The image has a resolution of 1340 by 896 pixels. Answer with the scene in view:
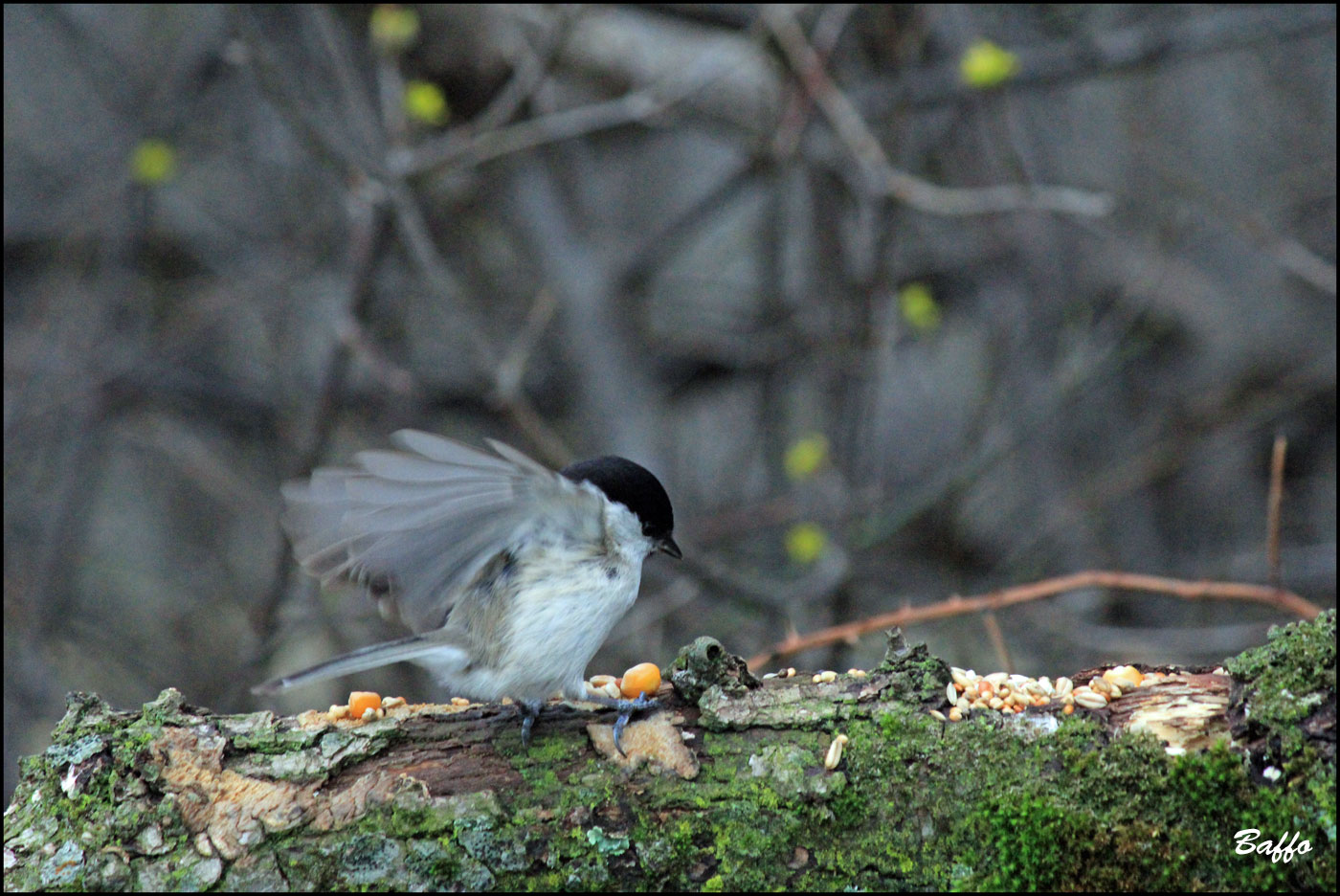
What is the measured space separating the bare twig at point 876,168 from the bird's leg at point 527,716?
2.37 meters

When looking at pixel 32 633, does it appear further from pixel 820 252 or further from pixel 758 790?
pixel 758 790

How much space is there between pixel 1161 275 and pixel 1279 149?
1162 millimetres

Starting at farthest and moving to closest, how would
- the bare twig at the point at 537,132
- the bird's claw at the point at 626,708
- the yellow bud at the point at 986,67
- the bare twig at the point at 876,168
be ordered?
the bare twig at the point at 537,132, the bare twig at the point at 876,168, the yellow bud at the point at 986,67, the bird's claw at the point at 626,708

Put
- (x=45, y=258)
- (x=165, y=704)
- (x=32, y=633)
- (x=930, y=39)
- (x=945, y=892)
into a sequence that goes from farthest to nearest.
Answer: (x=45, y=258) → (x=930, y=39) → (x=32, y=633) → (x=165, y=704) → (x=945, y=892)

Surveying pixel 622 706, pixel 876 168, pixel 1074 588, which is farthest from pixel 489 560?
pixel 876 168

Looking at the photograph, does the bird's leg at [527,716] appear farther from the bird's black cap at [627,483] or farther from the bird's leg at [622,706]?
the bird's black cap at [627,483]

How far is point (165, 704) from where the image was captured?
→ 183cm

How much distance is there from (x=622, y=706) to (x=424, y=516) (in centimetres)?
47

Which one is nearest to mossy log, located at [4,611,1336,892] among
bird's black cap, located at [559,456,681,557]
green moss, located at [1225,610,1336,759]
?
green moss, located at [1225,610,1336,759]

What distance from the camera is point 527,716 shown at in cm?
199

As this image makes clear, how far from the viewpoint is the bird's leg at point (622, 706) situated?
6.04ft

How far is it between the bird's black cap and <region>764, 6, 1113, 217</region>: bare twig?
6.11ft

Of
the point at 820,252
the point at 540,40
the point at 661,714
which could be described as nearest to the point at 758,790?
the point at 661,714

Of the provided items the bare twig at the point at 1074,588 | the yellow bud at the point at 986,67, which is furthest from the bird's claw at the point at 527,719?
the yellow bud at the point at 986,67
